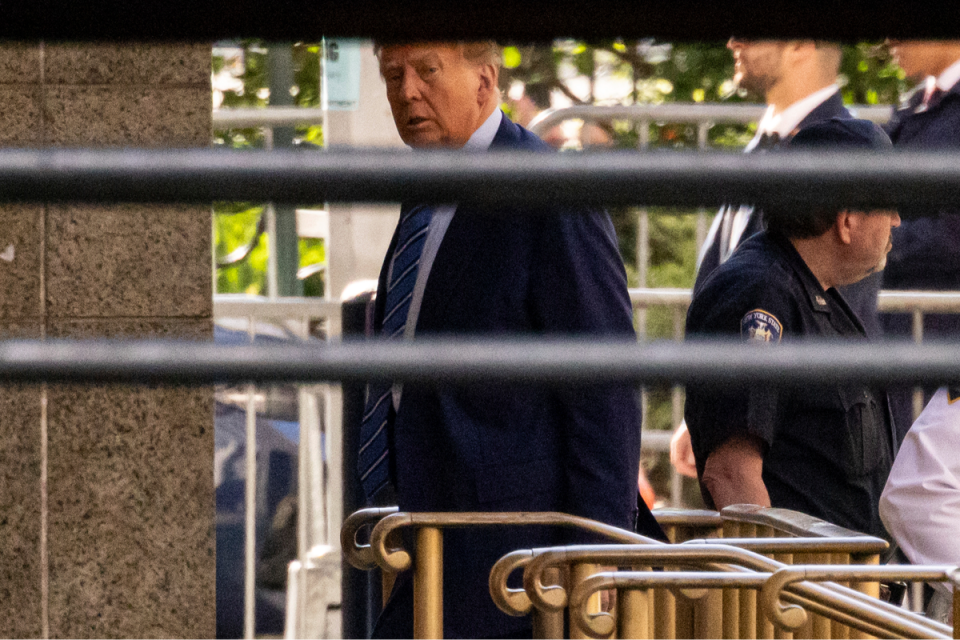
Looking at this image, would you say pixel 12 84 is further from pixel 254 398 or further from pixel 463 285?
pixel 254 398

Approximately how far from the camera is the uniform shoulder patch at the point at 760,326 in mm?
2801

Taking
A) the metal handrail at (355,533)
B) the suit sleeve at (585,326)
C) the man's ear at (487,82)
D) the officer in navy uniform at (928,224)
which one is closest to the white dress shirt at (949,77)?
the officer in navy uniform at (928,224)

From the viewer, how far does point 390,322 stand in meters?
2.90

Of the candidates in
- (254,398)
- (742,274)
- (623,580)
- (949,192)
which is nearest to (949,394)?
(742,274)

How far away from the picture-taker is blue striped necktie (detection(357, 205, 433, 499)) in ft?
9.48

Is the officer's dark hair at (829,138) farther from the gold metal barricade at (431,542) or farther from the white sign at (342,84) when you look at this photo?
the white sign at (342,84)

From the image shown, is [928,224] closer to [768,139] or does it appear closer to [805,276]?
[768,139]

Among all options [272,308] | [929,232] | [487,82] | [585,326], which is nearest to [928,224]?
[929,232]

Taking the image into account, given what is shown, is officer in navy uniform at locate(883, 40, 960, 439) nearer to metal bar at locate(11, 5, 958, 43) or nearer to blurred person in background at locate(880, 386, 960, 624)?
blurred person in background at locate(880, 386, 960, 624)

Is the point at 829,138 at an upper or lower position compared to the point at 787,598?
upper

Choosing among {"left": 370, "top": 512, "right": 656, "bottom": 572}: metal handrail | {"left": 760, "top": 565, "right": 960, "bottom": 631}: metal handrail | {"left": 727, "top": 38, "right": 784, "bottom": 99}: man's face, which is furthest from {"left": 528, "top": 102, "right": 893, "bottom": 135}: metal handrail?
{"left": 760, "top": 565, "right": 960, "bottom": 631}: metal handrail

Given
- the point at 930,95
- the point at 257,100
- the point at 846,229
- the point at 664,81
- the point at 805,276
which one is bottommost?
the point at 805,276

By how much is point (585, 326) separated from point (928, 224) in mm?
1798

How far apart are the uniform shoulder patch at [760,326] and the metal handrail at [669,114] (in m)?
2.14
